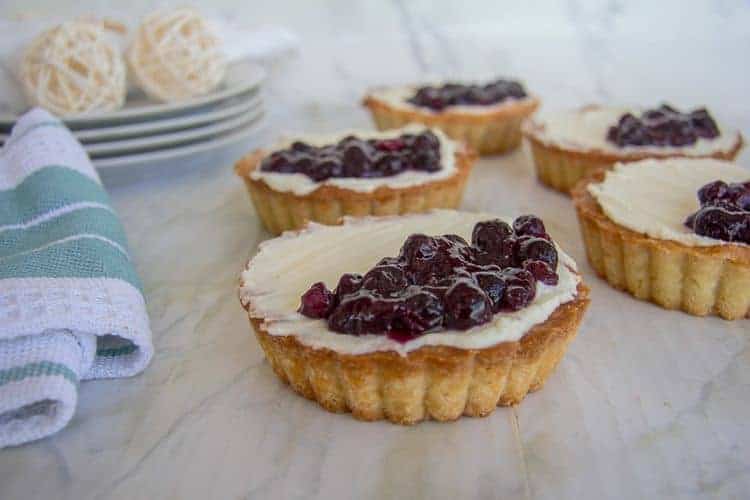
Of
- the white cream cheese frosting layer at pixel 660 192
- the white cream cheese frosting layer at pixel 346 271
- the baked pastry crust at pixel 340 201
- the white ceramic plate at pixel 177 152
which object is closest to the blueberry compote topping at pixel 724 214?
the white cream cheese frosting layer at pixel 660 192

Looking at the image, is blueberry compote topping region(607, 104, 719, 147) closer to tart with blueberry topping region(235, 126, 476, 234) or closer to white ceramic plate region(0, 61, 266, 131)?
tart with blueberry topping region(235, 126, 476, 234)

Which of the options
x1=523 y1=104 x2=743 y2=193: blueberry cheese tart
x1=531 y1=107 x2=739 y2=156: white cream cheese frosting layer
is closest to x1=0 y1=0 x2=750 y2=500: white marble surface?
x1=523 y1=104 x2=743 y2=193: blueberry cheese tart

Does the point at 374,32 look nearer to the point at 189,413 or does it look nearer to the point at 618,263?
the point at 618,263

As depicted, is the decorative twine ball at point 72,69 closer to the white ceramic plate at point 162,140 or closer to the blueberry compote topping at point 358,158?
the white ceramic plate at point 162,140

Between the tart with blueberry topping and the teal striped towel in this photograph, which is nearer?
the teal striped towel

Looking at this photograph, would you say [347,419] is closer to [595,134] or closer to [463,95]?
[595,134]

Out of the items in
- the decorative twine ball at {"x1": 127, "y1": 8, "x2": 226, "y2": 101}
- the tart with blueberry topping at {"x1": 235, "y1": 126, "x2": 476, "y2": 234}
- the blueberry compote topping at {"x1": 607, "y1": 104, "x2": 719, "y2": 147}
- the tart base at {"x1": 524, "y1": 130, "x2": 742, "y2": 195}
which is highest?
the decorative twine ball at {"x1": 127, "y1": 8, "x2": 226, "y2": 101}

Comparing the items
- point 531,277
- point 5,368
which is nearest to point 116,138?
point 5,368
